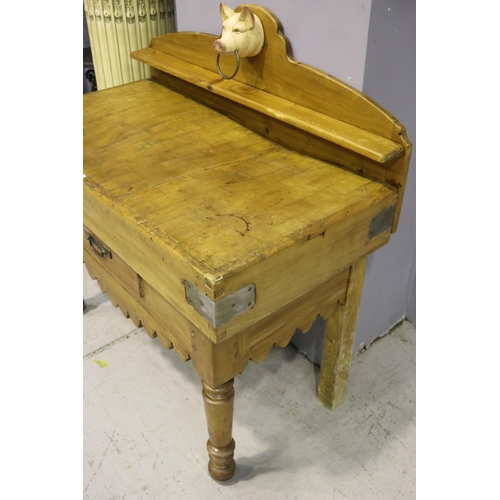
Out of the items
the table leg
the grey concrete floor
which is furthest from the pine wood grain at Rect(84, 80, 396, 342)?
the grey concrete floor

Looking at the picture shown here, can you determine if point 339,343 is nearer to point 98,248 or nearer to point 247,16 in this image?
point 98,248

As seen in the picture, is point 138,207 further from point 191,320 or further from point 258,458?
point 258,458

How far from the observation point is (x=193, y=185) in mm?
1021

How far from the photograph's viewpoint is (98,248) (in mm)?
1187

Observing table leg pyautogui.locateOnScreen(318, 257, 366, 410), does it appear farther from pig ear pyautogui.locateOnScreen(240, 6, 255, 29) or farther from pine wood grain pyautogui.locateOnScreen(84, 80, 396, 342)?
pig ear pyautogui.locateOnScreen(240, 6, 255, 29)

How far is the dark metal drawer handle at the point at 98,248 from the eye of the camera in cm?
117

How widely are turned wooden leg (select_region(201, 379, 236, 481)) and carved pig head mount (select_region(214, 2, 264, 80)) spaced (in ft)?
2.38

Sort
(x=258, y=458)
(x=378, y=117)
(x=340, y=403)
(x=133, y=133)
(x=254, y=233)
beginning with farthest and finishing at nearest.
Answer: (x=340, y=403)
(x=258, y=458)
(x=133, y=133)
(x=378, y=117)
(x=254, y=233)

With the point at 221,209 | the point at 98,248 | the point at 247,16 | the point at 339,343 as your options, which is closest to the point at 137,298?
the point at 98,248

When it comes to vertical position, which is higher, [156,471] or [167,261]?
[167,261]

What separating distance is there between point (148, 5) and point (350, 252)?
1.10m

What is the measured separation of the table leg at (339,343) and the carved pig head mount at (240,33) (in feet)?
1.79

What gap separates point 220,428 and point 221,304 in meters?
0.44

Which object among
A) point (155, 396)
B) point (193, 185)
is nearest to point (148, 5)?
point (193, 185)
